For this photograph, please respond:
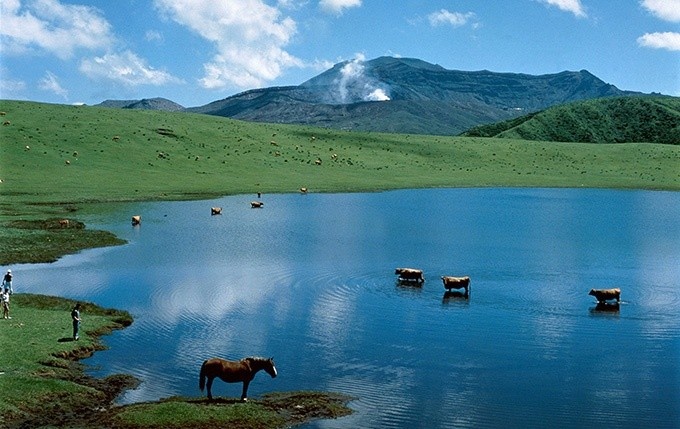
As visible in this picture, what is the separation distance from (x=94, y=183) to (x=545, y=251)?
80048 millimetres

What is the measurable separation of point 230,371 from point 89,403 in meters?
5.55

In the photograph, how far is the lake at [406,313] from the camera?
31547 millimetres

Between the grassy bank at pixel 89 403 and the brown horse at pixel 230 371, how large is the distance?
0.77m

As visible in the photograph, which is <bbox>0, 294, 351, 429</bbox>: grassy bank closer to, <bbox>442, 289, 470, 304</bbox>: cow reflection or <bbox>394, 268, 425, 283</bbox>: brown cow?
<bbox>442, 289, 470, 304</bbox>: cow reflection

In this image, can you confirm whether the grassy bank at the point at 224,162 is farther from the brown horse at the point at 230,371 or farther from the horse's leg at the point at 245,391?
the horse's leg at the point at 245,391

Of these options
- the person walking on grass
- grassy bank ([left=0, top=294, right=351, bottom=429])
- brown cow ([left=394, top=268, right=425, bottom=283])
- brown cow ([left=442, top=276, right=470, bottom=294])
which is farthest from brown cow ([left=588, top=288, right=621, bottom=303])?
the person walking on grass

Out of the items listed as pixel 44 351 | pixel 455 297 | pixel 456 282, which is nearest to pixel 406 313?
pixel 455 297

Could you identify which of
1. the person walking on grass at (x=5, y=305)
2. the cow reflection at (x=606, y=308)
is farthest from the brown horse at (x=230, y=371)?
the cow reflection at (x=606, y=308)

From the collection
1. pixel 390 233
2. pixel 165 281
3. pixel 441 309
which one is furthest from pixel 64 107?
pixel 441 309

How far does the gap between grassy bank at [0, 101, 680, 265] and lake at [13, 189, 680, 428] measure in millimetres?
33933

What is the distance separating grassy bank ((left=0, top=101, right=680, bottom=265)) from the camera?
12281 centimetres

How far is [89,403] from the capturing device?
99.0 ft

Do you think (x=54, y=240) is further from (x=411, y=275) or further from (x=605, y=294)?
(x=605, y=294)

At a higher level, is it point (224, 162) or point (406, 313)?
point (224, 162)
